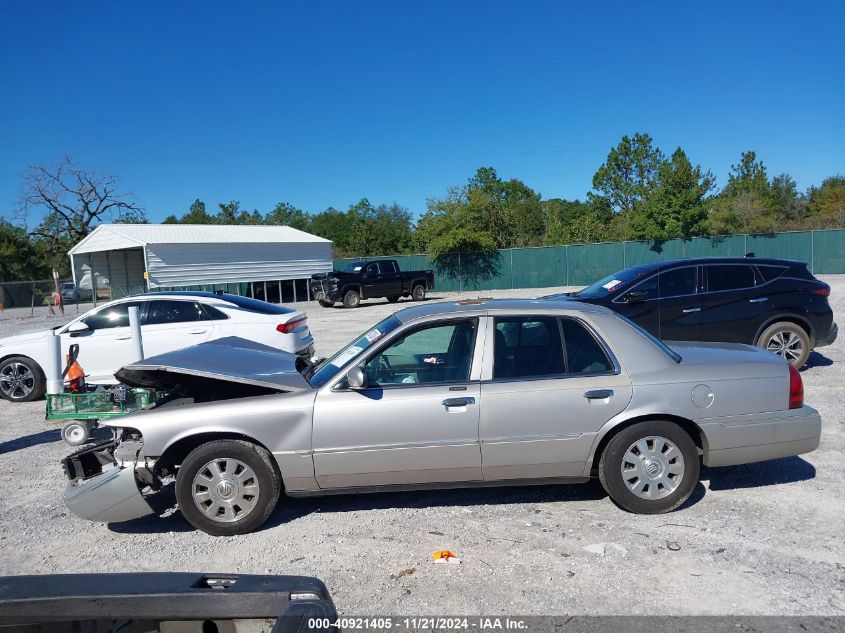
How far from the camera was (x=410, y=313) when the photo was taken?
496 centimetres

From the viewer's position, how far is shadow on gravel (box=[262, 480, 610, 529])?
16.1 ft

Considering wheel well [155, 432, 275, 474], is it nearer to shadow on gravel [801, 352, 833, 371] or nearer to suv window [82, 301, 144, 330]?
suv window [82, 301, 144, 330]

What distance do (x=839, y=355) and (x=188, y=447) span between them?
10013 mm

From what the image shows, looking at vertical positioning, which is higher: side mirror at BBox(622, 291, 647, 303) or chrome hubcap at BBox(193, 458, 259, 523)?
side mirror at BBox(622, 291, 647, 303)

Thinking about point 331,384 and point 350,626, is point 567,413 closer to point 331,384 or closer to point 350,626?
point 331,384

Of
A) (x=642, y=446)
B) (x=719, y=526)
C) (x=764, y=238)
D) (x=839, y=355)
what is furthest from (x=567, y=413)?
(x=764, y=238)

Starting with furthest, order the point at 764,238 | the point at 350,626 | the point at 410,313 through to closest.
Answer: the point at 764,238, the point at 410,313, the point at 350,626

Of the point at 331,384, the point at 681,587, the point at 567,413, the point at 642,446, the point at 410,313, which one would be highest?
the point at 410,313

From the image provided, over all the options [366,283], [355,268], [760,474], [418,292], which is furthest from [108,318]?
[418,292]

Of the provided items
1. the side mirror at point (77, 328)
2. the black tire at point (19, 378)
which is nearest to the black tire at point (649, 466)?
the side mirror at point (77, 328)

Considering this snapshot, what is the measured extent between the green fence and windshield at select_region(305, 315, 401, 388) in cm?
3159

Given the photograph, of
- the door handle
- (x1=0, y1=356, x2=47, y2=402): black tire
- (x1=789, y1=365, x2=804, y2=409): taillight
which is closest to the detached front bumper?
the door handle

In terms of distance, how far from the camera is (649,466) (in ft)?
14.8

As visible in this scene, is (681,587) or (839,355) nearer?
(681,587)
